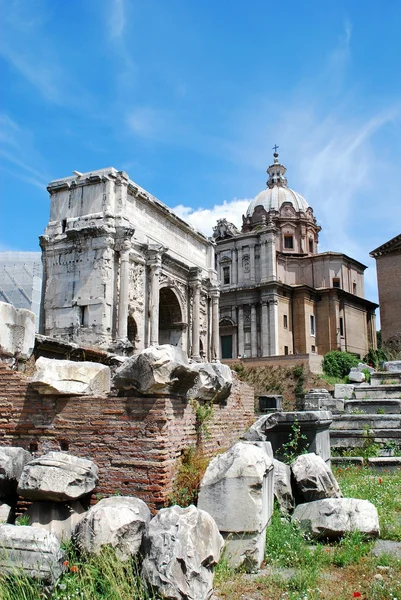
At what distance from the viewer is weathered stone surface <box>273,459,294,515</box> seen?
5859 mm

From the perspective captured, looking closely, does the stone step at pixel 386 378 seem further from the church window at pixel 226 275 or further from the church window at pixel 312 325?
the church window at pixel 226 275

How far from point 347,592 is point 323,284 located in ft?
131

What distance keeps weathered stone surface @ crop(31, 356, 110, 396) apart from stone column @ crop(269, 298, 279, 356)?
1285 inches

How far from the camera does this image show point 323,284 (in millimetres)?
42969

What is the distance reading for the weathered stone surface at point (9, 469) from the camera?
5355 mm

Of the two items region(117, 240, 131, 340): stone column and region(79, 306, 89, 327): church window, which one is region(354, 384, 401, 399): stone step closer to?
region(117, 240, 131, 340): stone column

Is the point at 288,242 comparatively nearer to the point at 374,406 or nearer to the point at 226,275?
the point at 226,275

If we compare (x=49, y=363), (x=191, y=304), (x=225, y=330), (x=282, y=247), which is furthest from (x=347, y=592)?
(x=282, y=247)

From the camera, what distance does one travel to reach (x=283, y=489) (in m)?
5.92

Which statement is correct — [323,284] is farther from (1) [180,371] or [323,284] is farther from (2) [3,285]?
(1) [180,371]

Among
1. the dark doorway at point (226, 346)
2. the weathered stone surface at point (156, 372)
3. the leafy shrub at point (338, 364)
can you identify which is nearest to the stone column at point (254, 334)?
the dark doorway at point (226, 346)

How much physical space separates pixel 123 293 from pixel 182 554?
18997mm

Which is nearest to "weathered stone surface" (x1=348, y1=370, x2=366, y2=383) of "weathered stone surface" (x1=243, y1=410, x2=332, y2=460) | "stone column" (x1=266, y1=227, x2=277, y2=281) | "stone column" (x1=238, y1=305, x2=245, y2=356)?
"weathered stone surface" (x1=243, y1=410, x2=332, y2=460)

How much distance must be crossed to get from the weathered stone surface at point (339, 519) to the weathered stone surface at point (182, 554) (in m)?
1.40
